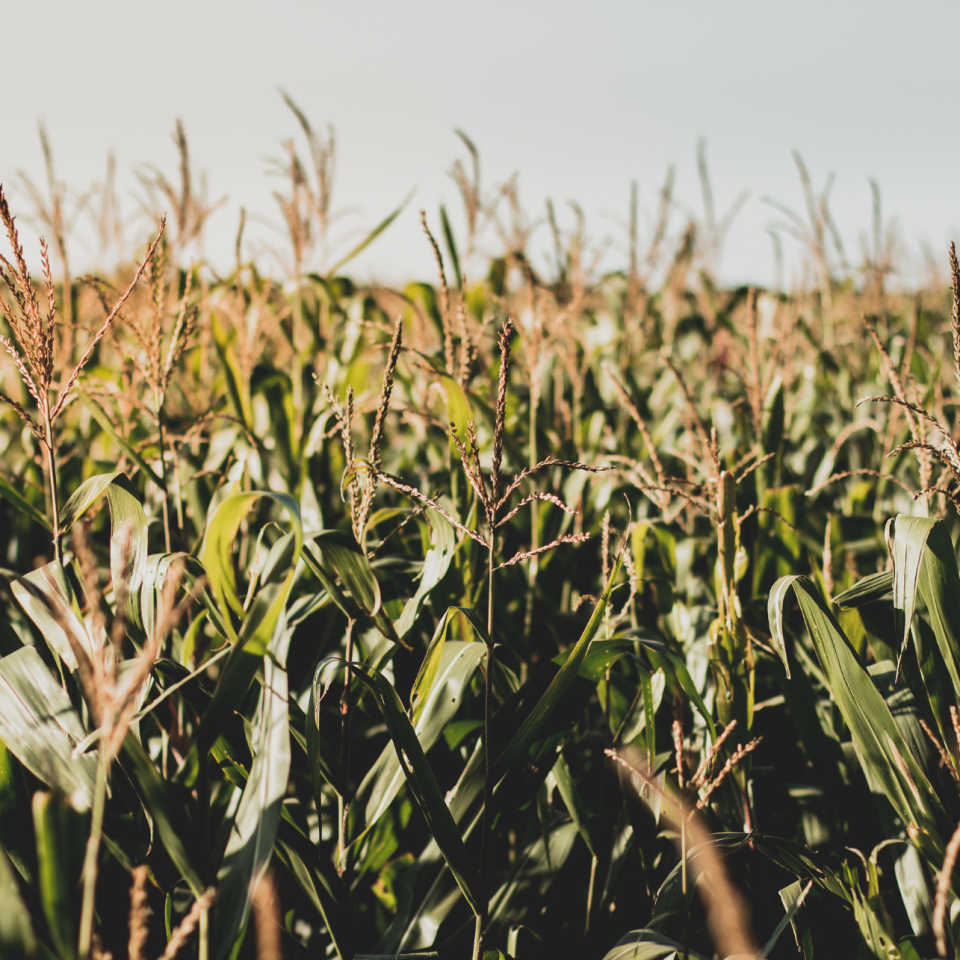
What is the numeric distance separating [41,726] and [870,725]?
44.6 inches

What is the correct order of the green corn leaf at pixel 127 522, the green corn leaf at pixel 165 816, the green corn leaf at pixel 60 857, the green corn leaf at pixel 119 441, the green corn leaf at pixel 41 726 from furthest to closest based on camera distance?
the green corn leaf at pixel 119 441, the green corn leaf at pixel 127 522, the green corn leaf at pixel 41 726, the green corn leaf at pixel 165 816, the green corn leaf at pixel 60 857

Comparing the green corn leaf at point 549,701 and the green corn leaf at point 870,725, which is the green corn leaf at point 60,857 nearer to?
the green corn leaf at point 549,701

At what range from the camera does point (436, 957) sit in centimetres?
104

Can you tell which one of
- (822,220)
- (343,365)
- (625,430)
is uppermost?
(822,220)

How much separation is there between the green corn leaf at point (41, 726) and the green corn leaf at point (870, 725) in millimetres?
934

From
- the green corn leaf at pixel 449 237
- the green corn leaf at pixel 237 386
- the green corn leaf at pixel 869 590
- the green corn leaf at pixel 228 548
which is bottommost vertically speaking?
the green corn leaf at pixel 869 590

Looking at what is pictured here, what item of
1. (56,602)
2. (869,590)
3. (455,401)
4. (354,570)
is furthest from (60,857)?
(869,590)

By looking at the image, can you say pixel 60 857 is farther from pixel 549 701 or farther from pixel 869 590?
pixel 869 590

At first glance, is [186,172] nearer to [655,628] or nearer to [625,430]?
[625,430]

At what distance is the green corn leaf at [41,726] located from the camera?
0.85 meters

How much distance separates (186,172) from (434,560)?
1.81 meters

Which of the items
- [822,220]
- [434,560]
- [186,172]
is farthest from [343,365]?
[822,220]

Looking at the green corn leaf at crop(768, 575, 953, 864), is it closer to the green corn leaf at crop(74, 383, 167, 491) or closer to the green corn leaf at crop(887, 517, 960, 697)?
the green corn leaf at crop(887, 517, 960, 697)

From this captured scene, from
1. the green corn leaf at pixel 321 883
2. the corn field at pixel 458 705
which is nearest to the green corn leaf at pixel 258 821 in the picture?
the corn field at pixel 458 705
